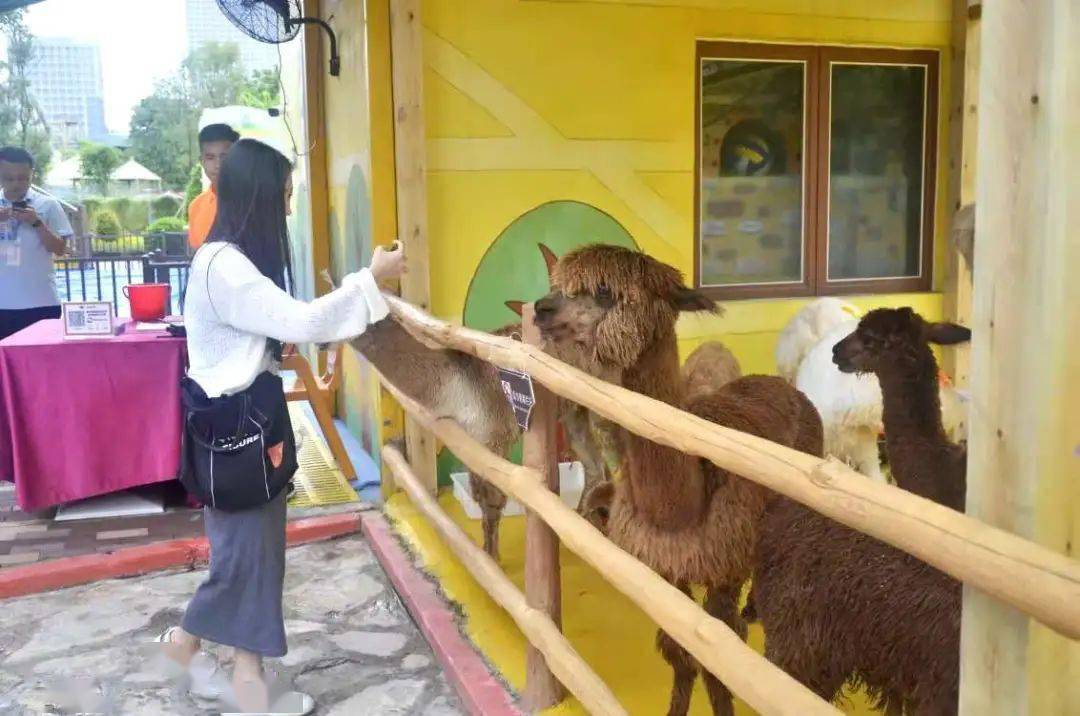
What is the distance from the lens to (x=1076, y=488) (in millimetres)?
1430

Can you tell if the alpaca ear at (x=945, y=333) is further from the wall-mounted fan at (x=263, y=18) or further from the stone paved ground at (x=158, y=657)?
the wall-mounted fan at (x=263, y=18)

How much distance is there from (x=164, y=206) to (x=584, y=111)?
11.5 metres

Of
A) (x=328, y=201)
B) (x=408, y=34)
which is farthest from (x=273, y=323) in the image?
(x=328, y=201)

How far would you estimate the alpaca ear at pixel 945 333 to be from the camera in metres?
3.19

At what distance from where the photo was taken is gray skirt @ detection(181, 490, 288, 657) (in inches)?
127

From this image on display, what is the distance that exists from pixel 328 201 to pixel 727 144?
3.01 m

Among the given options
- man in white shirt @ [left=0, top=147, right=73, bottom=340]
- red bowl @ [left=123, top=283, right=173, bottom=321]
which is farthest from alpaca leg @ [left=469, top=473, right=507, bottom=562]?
man in white shirt @ [left=0, top=147, right=73, bottom=340]

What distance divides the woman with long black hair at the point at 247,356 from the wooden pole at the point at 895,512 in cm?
92

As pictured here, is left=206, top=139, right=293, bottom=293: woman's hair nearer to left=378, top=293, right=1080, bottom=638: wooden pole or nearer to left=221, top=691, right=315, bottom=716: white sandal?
left=378, top=293, right=1080, bottom=638: wooden pole

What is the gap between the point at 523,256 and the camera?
18.5ft

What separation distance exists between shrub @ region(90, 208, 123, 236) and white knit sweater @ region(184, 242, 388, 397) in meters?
12.3

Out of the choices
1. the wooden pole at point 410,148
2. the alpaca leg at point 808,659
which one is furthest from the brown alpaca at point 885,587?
the wooden pole at point 410,148

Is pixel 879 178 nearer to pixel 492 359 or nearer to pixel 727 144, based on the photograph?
pixel 727 144

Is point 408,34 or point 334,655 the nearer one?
point 334,655
